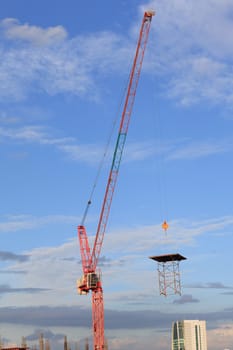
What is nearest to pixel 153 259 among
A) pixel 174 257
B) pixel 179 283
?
pixel 174 257

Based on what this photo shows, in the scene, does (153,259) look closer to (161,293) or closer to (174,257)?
(174,257)

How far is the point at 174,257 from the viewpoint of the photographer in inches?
6309

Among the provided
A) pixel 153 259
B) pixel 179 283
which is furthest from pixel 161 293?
pixel 153 259

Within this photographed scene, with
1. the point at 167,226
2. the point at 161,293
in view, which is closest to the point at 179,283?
the point at 161,293

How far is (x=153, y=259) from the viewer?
525 feet

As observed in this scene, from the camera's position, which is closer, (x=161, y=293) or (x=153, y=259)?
(x=161, y=293)

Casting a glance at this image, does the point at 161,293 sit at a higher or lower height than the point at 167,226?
lower

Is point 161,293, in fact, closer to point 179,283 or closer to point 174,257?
point 179,283

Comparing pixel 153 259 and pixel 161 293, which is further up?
pixel 153 259

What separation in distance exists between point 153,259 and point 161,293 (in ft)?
66.2

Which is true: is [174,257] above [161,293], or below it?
above

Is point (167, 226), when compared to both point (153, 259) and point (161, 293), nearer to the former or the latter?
point (153, 259)

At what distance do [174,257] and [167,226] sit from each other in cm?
878

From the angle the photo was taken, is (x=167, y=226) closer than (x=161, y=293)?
No
